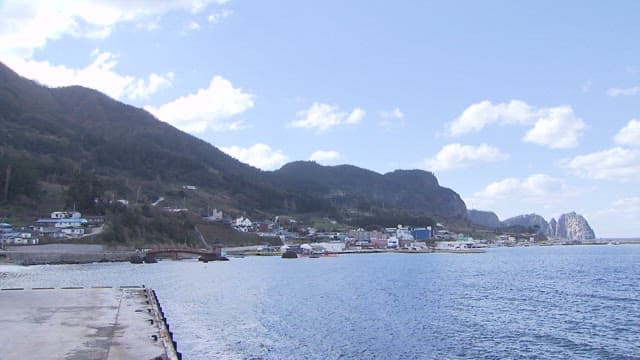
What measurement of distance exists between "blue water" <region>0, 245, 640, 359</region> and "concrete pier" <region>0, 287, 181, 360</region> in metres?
3.12

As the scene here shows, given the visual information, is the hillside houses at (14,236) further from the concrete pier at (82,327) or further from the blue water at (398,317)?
the concrete pier at (82,327)

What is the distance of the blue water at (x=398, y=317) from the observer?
35156 mm

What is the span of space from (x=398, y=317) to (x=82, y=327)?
24278 millimetres

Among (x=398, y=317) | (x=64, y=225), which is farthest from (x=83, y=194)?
(x=398, y=317)

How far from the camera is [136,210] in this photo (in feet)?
560

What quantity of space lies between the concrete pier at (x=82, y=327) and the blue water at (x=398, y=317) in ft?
10.2

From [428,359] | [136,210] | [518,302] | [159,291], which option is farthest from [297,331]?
[136,210]

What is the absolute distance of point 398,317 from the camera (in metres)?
48.4

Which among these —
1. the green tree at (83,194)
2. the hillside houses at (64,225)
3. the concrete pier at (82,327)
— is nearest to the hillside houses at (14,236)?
the hillside houses at (64,225)

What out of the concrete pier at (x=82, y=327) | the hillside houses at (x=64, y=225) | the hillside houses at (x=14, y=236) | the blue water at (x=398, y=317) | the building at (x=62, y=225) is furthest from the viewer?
the building at (x=62, y=225)

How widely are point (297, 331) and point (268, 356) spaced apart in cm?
834

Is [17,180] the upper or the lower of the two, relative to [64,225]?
upper

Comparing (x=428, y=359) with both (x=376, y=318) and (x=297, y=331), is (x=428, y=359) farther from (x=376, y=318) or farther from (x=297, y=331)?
(x=376, y=318)

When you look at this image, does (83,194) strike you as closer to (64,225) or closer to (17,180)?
(17,180)
